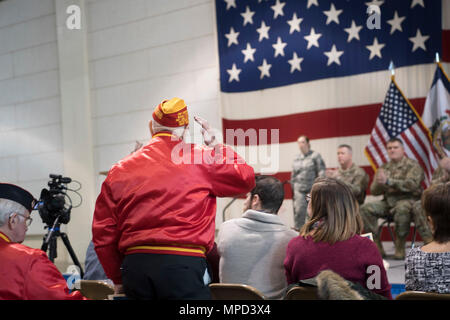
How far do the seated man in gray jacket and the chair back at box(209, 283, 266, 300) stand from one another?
30 centimetres

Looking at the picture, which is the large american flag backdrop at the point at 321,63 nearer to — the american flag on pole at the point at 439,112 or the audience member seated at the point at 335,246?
the american flag on pole at the point at 439,112

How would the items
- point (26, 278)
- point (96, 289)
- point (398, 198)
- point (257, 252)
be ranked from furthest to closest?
point (398, 198) → point (96, 289) → point (257, 252) → point (26, 278)

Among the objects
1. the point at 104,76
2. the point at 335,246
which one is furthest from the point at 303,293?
the point at 104,76

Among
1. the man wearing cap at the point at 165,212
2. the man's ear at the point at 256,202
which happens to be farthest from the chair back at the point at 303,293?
the man's ear at the point at 256,202

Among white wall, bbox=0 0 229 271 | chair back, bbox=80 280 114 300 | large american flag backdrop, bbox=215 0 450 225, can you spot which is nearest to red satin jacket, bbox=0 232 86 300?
chair back, bbox=80 280 114 300

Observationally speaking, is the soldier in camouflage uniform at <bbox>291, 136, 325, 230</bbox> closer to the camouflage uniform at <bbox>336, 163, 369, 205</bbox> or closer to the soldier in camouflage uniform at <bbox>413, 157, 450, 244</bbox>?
the camouflage uniform at <bbox>336, 163, 369, 205</bbox>

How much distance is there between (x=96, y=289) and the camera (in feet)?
7.46

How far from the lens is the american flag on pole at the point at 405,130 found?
17.2ft

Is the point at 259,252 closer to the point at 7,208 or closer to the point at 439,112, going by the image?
the point at 7,208

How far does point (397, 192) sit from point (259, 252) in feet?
10.7
